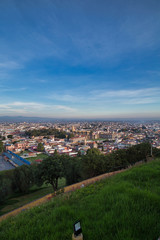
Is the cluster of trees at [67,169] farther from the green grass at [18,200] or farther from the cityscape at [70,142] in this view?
the cityscape at [70,142]

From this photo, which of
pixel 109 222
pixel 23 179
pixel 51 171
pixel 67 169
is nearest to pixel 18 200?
pixel 23 179

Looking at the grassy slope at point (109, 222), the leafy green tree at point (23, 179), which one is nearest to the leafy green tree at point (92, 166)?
the leafy green tree at point (23, 179)

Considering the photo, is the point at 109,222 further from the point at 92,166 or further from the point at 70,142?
the point at 70,142

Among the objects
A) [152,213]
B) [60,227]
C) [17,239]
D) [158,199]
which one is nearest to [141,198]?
[158,199]

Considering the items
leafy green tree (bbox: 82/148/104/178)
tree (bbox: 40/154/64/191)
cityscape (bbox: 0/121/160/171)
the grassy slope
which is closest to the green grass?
tree (bbox: 40/154/64/191)

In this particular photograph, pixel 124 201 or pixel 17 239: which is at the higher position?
pixel 124 201

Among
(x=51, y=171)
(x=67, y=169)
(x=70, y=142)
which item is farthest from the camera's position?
(x=70, y=142)

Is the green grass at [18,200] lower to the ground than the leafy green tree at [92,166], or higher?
lower

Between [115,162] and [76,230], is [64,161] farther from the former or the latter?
[76,230]

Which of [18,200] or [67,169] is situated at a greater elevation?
[67,169]
